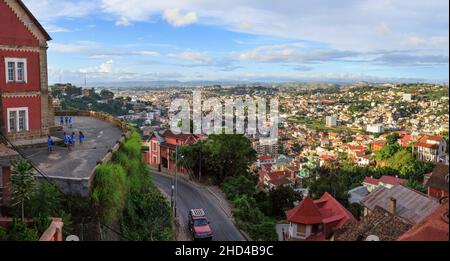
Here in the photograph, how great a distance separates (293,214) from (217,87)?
55209 millimetres

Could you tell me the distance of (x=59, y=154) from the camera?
1564cm

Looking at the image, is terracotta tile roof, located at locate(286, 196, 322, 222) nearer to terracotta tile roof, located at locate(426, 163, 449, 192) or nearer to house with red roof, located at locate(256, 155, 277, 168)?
terracotta tile roof, located at locate(426, 163, 449, 192)

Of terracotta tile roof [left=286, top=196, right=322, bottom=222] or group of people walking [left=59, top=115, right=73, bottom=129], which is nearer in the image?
terracotta tile roof [left=286, top=196, right=322, bottom=222]

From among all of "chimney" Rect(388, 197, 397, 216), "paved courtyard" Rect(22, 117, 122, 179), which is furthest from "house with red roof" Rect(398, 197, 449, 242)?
"chimney" Rect(388, 197, 397, 216)

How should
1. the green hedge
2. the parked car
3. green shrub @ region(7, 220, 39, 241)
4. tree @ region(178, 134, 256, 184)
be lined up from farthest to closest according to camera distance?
tree @ region(178, 134, 256, 184), the parked car, the green hedge, green shrub @ region(7, 220, 39, 241)

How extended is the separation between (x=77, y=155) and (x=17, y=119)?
384 centimetres

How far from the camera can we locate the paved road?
18234 mm

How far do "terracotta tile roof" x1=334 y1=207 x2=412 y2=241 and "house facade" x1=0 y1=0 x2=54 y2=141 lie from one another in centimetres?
1266

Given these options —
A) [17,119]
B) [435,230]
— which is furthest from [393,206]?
[17,119]

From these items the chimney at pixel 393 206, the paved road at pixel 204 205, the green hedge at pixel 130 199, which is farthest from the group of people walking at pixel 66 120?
the chimney at pixel 393 206

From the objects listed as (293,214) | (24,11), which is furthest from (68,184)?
(293,214)

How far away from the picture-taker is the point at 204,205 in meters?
22.2
